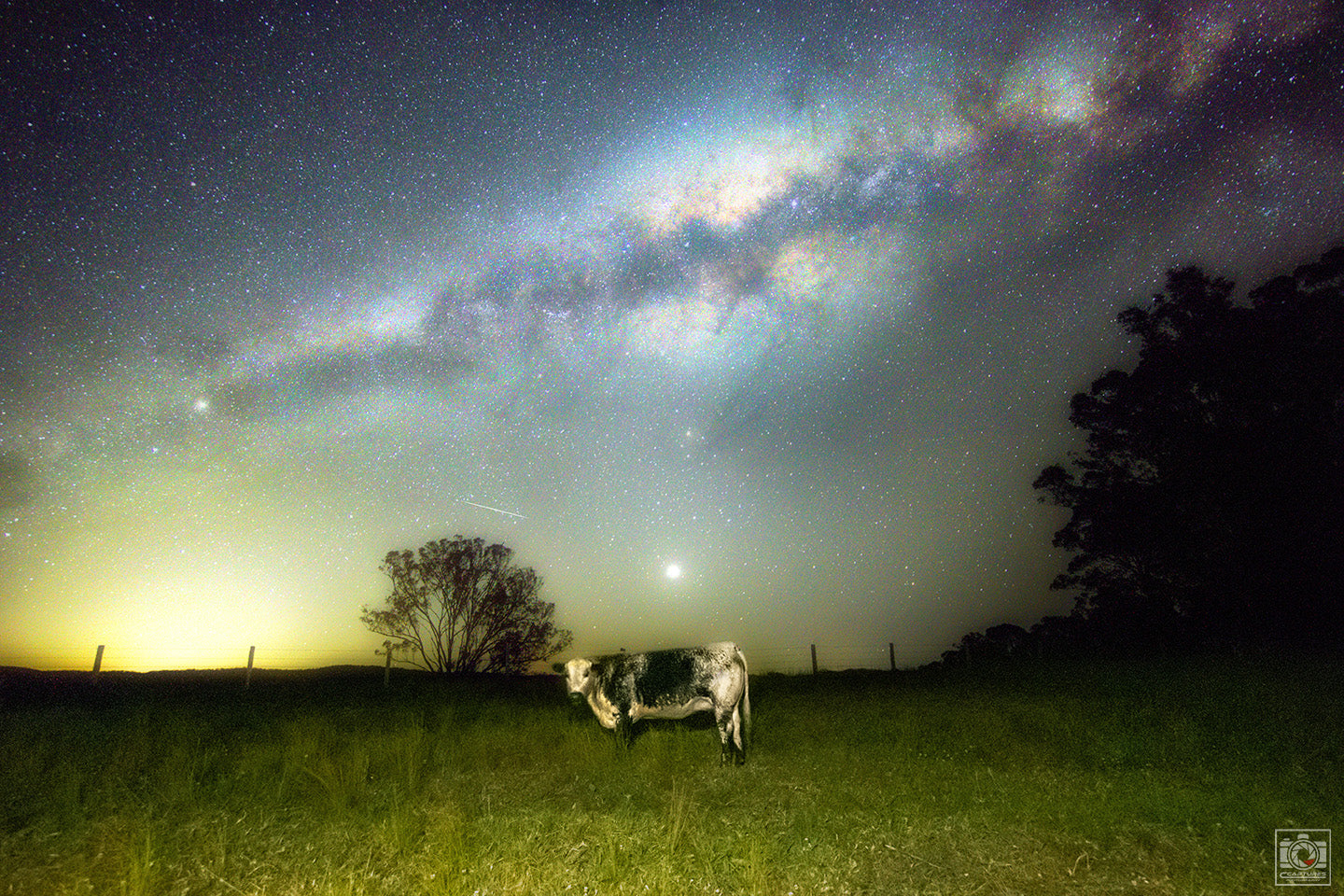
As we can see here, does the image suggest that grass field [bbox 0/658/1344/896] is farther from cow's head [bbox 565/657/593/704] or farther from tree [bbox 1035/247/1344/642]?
tree [bbox 1035/247/1344/642]

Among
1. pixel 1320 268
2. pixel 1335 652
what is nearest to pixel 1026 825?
pixel 1335 652

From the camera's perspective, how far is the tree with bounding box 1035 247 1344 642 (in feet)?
60.0

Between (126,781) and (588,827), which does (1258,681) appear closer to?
(588,827)

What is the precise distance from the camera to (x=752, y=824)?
614 cm

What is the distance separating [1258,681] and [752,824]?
1239 centimetres

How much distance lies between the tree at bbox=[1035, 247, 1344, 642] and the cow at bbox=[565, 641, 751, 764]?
16.9 metres

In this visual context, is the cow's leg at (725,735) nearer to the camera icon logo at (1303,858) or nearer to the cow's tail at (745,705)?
the cow's tail at (745,705)

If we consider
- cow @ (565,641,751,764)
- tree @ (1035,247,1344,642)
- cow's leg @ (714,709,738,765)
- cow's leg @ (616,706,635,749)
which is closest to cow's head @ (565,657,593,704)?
cow @ (565,641,751,764)

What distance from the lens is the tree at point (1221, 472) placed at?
1830cm

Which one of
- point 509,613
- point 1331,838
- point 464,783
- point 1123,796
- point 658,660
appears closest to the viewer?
point 1331,838

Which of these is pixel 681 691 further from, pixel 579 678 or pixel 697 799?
pixel 697 799

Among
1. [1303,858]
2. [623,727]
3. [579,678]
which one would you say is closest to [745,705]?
[623,727]

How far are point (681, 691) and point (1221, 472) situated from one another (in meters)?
18.8

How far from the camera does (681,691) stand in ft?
33.9
